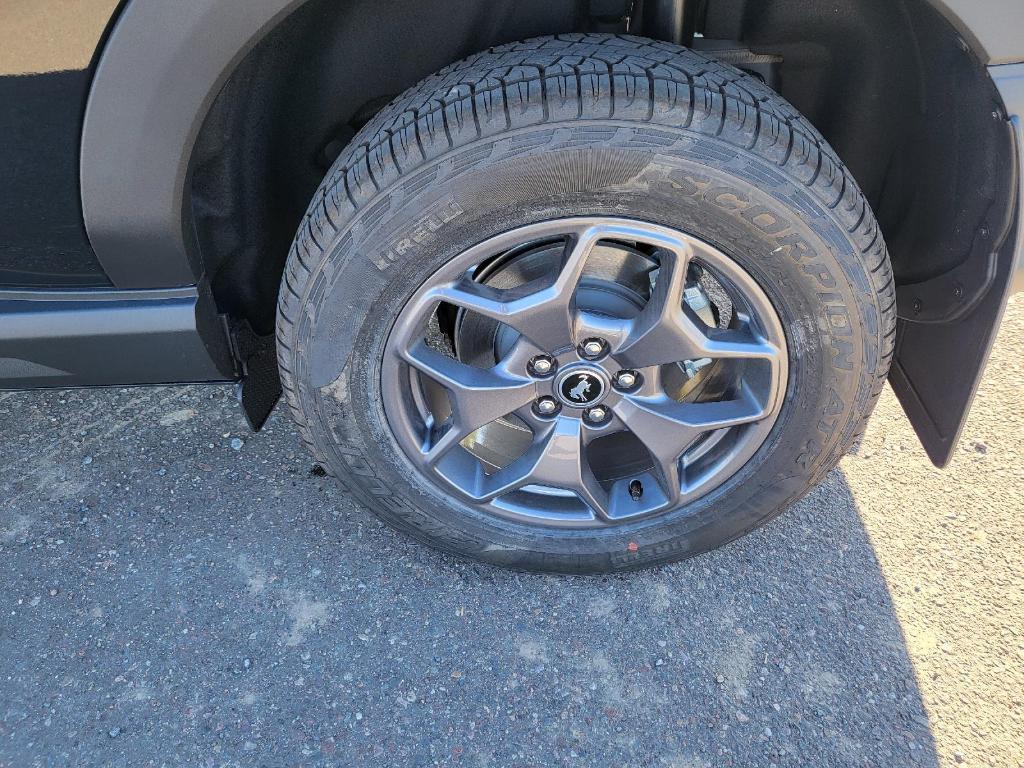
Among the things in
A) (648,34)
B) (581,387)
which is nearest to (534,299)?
(581,387)

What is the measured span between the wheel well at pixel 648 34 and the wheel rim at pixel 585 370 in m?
0.45

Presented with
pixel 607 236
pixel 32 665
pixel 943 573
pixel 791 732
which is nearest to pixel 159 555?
pixel 32 665

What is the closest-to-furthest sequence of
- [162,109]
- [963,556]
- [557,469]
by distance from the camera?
1. [162,109]
2. [557,469]
3. [963,556]

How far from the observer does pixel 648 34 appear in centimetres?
169

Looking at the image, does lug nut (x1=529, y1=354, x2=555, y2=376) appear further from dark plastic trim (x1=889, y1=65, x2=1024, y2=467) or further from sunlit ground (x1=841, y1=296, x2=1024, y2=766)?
sunlit ground (x1=841, y1=296, x2=1024, y2=766)

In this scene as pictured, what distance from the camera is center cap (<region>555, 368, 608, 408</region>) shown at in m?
1.72

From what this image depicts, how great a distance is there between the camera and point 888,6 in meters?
1.63

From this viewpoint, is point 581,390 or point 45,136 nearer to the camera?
point 45,136

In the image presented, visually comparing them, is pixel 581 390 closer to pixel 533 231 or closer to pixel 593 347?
pixel 593 347

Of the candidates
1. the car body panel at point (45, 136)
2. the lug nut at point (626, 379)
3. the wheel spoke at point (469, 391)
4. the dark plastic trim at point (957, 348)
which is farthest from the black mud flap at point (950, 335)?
the car body panel at point (45, 136)

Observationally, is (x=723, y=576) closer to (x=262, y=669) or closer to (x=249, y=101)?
(x=262, y=669)

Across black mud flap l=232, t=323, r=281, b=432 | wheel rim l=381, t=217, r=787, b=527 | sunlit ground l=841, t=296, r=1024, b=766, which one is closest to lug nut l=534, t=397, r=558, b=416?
wheel rim l=381, t=217, r=787, b=527

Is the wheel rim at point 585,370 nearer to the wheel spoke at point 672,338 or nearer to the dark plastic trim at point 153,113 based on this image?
the wheel spoke at point 672,338

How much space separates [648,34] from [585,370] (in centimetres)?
74
